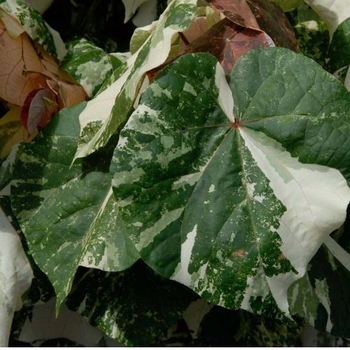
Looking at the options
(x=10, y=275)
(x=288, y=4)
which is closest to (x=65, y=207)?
(x=10, y=275)

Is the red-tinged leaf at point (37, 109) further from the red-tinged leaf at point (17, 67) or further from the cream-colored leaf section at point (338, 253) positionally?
the cream-colored leaf section at point (338, 253)

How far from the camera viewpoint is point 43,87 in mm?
740

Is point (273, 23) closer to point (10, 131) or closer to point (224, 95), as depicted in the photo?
point (224, 95)

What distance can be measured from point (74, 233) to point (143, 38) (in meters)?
0.21

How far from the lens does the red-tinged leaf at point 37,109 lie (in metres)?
0.72

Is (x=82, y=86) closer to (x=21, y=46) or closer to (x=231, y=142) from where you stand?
(x=21, y=46)

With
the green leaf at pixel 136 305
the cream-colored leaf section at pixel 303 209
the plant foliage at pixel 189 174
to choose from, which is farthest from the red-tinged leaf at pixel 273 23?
the green leaf at pixel 136 305

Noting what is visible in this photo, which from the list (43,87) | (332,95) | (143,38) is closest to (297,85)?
(332,95)

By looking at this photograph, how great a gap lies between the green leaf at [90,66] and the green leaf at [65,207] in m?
0.06

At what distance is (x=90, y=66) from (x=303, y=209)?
31 centimetres

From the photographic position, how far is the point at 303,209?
0.59 meters

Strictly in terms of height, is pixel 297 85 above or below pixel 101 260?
above

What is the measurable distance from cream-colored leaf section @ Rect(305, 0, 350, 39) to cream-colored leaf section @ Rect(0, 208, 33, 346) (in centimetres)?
40

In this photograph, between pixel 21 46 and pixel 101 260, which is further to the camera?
pixel 21 46
